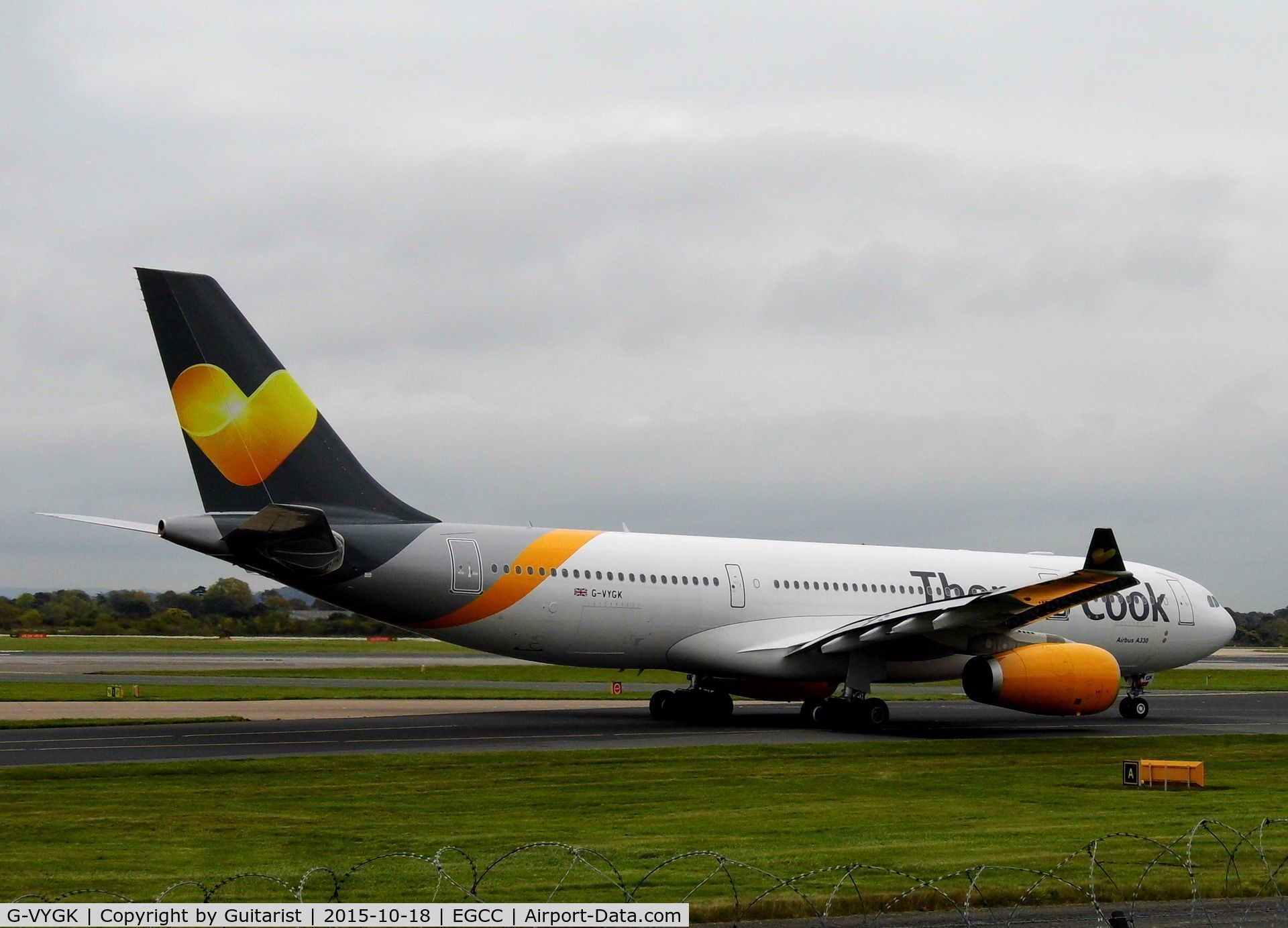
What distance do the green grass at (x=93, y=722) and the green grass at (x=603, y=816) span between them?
8.09 m

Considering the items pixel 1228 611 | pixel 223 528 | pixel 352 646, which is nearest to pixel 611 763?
pixel 223 528

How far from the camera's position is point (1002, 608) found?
1071 inches

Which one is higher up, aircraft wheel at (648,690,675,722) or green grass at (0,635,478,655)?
green grass at (0,635,478,655)

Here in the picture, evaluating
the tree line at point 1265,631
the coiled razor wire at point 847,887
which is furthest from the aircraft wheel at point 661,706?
the tree line at point 1265,631

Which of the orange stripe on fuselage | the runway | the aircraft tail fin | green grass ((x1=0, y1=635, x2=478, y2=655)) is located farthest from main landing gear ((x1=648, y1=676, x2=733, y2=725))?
green grass ((x1=0, y1=635, x2=478, y2=655))

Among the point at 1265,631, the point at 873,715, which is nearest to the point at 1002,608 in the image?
the point at 873,715

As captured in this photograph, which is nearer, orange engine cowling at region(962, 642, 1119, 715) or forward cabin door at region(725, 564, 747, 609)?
orange engine cowling at region(962, 642, 1119, 715)

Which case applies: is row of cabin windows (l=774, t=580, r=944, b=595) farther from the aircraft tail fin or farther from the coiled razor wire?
the coiled razor wire

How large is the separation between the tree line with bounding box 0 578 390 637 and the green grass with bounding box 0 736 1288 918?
67.9m

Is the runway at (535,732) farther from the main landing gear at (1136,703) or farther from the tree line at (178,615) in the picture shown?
the tree line at (178,615)

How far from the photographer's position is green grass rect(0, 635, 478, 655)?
72250 mm

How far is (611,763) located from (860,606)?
1190 centimetres

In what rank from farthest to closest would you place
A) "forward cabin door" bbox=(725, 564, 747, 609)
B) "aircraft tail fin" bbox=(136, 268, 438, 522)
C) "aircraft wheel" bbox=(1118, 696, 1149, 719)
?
"aircraft wheel" bbox=(1118, 696, 1149, 719) → "forward cabin door" bbox=(725, 564, 747, 609) → "aircraft tail fin" bbox=(136, 268, 438, 522)

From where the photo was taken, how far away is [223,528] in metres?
23.8
